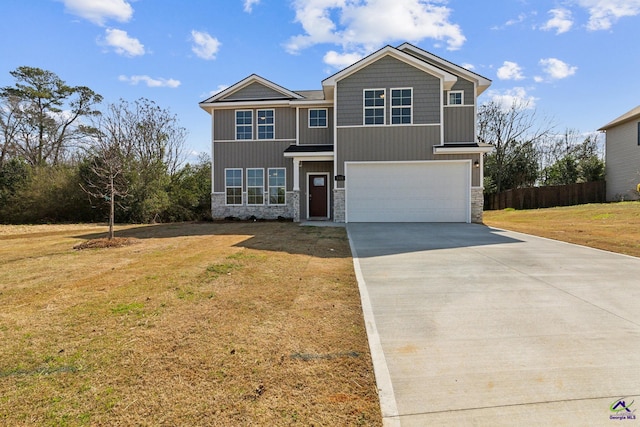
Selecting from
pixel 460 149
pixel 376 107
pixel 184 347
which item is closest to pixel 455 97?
pixel 460 149

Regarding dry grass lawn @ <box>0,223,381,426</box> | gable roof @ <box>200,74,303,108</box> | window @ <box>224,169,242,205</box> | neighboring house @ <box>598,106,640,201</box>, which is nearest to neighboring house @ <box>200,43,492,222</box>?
gable roof @ <box>200,74,303,108</box>

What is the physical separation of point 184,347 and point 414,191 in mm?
12681

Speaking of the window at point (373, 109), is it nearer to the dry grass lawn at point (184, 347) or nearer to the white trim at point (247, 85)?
the white trim at point (247, 85)

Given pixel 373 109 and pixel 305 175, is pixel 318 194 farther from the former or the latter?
pixel 373 109

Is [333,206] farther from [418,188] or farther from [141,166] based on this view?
[141,166]

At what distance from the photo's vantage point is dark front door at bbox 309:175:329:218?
16500 mm

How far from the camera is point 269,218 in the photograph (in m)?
16.9

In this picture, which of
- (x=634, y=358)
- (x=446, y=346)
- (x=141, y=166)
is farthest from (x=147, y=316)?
(x=141, y=166)

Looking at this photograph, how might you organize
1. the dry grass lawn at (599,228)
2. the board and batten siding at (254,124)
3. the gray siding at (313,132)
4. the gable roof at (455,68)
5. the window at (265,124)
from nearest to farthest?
the dry grass lawn at (599,228) < the gable roof at (455,68) < the gray siding at (313,132) < the board and batten siding at (254,124) < the window at (265,124)

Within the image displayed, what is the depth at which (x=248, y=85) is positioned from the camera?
1733 centimetres

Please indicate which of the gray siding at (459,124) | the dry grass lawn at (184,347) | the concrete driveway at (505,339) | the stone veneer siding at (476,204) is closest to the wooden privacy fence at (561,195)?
the gray siding at (459,124)

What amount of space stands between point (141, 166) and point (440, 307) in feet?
59.9

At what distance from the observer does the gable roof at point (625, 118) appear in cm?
2147

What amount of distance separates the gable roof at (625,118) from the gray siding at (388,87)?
Result: 1619 cm
